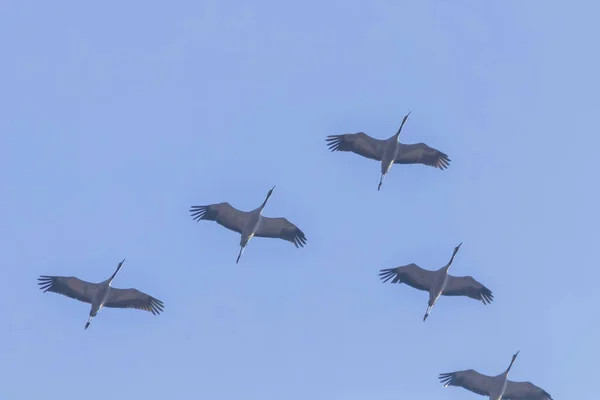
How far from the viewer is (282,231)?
52125mm

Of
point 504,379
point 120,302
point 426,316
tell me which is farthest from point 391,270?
point 120,302

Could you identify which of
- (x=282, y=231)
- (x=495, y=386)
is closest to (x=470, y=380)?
(x=495, y=386)

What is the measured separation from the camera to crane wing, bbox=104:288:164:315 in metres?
51.7

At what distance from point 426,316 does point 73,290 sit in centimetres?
1416

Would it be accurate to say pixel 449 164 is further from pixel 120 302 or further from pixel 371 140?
pixel 120 302

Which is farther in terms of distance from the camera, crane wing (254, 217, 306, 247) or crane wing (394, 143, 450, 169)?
crane wing (394, 143, 450, 169)

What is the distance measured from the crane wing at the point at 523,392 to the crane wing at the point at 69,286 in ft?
54.5

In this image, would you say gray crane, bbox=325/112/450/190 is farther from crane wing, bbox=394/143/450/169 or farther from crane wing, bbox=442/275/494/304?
crane wing, bbox=442/275/494/304

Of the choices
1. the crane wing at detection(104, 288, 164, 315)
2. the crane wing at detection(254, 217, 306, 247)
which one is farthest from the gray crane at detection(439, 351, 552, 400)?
the crane wing at detection(104, 288, 164, 315)

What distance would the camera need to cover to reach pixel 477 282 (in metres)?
52.7

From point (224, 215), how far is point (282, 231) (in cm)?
236

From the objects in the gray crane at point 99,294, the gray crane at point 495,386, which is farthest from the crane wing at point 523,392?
the gray crane at point 99,294

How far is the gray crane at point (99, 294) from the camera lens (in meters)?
51.0

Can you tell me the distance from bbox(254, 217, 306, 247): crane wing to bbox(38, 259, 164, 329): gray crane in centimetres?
497
